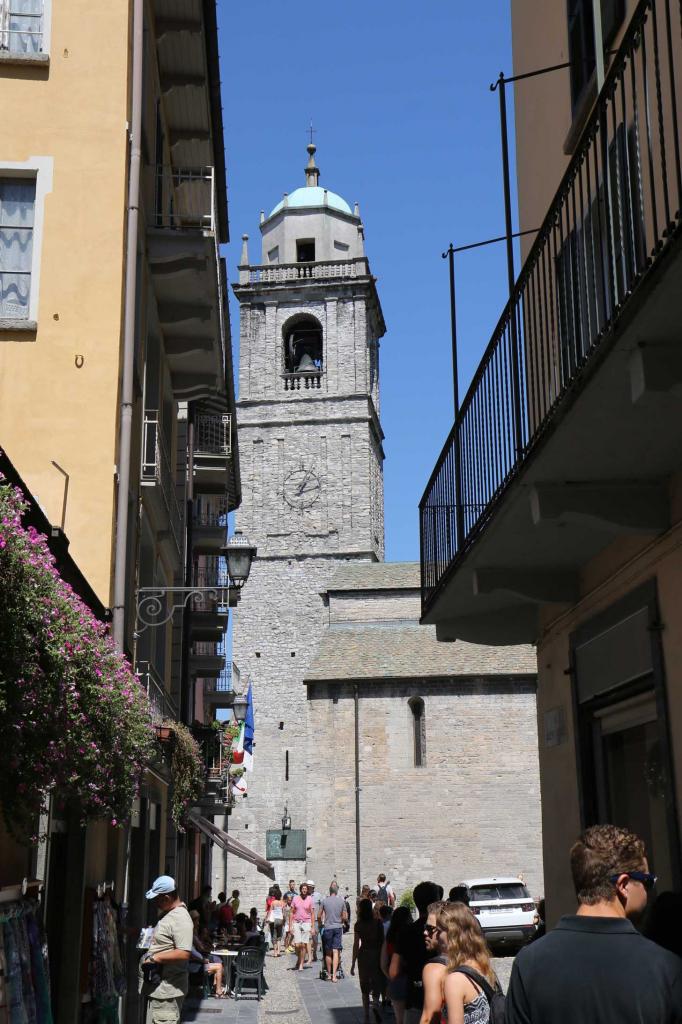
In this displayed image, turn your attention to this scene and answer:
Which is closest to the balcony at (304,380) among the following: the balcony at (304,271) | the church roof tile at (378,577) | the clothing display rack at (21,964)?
the balcony at (304,271)

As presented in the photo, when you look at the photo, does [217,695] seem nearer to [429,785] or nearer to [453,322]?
[429,785]

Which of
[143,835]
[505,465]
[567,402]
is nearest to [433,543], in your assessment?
[505,465]

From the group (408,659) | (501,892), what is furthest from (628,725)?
(408,659)

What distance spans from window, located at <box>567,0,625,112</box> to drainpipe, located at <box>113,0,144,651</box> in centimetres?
509

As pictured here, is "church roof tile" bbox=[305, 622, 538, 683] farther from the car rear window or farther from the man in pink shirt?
the man in pink shirt

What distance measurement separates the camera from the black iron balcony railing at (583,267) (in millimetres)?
5891

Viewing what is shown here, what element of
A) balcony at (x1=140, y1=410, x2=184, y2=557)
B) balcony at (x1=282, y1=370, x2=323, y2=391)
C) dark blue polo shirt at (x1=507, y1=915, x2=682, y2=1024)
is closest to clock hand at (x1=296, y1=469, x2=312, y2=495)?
balcony at (x1=282, y1=370, x2=323, y2=391)

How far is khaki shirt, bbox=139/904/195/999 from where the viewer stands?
8.88 meters

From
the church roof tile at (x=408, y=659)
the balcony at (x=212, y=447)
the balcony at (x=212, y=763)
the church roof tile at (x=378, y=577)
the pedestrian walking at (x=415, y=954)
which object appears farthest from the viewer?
the church roof tile at (x=378, y=577)

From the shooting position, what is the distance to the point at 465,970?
576cm

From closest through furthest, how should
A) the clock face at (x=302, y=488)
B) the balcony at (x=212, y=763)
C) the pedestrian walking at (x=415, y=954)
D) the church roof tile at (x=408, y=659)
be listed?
the pedestrian walking at (x=415, y=954) < the balcony at (x=212, y=763) < the church roof tile at (x=408, y=659) < the clock face at (x=302, y=488)

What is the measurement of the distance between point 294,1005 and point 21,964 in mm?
11984

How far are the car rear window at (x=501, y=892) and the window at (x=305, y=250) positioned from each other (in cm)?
4290

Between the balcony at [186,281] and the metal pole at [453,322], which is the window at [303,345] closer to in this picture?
the balcony at [186,281]
